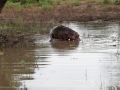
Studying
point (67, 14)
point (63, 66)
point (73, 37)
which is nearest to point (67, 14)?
point (67, 14)

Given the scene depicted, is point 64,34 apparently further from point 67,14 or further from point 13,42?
point 67,14

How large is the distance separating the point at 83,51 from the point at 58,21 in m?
8.92

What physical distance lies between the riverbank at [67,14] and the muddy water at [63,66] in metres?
7.87

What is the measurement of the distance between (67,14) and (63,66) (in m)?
12.9

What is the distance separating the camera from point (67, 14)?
2047 centimetres

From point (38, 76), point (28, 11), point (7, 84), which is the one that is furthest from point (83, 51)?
point (28, 11)

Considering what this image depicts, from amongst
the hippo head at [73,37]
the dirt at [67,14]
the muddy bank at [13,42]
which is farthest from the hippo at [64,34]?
the dirt at [67,14]

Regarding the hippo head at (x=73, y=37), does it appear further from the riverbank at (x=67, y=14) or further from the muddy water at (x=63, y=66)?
the riverbank at (x=67, y=14)

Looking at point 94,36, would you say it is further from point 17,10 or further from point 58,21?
point 17,10

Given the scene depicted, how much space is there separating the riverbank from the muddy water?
25.8 ft

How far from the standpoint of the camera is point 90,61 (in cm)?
824

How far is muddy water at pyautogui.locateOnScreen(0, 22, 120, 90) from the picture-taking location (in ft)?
20.7

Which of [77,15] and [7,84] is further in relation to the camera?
[77,15]

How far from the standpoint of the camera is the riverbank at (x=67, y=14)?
19094mm
